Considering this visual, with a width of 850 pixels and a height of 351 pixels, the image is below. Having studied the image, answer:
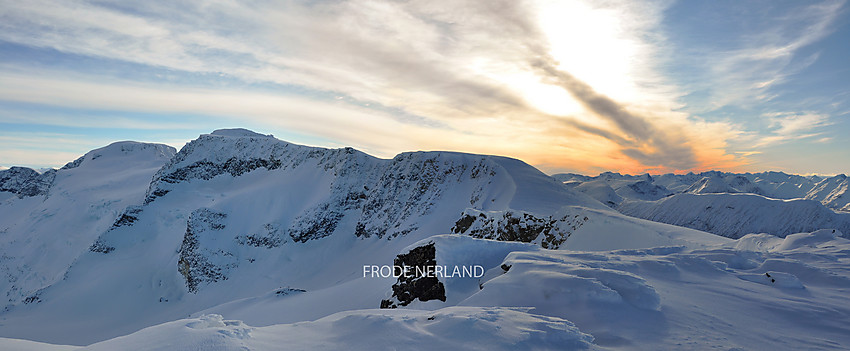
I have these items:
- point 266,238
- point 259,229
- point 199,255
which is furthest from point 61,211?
point 266,238

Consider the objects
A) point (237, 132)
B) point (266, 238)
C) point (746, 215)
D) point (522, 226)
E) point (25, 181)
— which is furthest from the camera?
point (237, 132)

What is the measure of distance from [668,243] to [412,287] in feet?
71.1

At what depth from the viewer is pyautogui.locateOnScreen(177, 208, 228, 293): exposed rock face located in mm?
59438

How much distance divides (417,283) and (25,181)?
150m

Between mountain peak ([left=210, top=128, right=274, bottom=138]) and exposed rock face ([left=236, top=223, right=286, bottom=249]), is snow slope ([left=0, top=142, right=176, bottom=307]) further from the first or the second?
exposed rock face ([left=236, top=223, right=286, bottom=249])

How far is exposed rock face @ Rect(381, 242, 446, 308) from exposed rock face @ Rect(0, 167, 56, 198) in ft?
418

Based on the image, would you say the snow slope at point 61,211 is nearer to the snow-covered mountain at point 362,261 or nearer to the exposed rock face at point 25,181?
the exposed rock face at point 25,181

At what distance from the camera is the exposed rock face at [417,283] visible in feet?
51.8

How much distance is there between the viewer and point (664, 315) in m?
9.77

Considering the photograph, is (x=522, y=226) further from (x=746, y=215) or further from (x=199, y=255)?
(x=746, y=215)

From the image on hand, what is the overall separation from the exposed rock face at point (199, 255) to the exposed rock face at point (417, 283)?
54.3 metres

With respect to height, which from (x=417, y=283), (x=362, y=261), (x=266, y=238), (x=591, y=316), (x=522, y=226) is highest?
(x=522, y=226)

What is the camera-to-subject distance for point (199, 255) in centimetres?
6069

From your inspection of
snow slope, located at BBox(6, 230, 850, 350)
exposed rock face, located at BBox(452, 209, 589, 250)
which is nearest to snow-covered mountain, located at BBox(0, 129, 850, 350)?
snow slope, located at BBox(6, 230, 850, 350)
